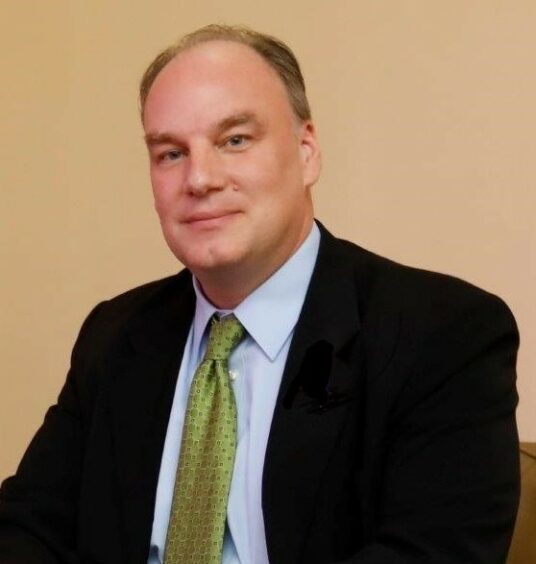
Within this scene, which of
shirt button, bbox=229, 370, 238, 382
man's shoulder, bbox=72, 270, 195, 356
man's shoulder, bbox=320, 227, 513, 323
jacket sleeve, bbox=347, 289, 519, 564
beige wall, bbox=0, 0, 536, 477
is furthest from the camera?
beige wall, bbox=0, 0, 536, 477

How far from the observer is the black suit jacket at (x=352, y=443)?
123 centimetres

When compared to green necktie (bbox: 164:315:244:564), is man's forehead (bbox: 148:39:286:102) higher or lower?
higher

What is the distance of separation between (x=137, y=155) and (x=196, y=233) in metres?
0.77

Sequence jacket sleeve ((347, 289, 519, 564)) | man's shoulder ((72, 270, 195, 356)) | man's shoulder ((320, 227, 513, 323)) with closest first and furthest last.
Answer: jacket sleeve ((347, 289, 519, 564)) < man's shoulder ((320, 227, 513, 323)) < man's shoulder ((72, 270, 195, 356))

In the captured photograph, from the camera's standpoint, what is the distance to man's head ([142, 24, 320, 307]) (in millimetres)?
1359

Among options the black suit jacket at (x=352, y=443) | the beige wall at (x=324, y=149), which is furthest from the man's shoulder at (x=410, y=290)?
the beige wall at (x=324, y=149)

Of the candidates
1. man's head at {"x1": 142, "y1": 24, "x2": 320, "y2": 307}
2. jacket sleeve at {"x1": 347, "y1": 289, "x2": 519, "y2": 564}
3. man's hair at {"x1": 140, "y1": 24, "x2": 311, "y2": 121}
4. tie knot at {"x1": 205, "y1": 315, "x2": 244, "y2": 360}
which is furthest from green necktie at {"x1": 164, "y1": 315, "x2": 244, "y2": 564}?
man's hair at {"x1": 140, "y1": 24, "x2": 311, "y2": 121}

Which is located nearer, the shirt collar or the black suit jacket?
the black suit jacket

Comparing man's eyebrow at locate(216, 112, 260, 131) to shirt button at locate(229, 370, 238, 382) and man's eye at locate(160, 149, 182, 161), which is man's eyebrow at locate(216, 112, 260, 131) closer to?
man's eye at locate(160, 149, 182, 161)

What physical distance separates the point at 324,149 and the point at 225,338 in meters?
0.63

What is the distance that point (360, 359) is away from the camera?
4.37 ft

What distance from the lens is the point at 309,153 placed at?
4.81 feet

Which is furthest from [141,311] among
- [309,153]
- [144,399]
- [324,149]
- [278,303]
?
[324,149]

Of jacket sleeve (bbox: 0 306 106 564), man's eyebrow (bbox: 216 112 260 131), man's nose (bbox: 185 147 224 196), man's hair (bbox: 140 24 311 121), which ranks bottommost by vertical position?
jacket sleeve (bbox: 0 306 106 564)
